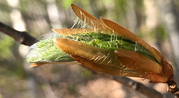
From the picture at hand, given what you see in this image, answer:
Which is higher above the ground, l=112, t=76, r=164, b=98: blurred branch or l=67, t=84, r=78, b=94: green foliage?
l=112, t=76, r=164, b=98: blurred branch

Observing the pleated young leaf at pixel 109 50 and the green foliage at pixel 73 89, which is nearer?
the pleated young leaf at pixel 109 50

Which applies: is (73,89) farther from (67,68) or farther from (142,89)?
(142,89)

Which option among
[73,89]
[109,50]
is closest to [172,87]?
[109,50]

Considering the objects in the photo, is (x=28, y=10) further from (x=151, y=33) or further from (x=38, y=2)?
(x=151, y=33)

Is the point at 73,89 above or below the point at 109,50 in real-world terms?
below

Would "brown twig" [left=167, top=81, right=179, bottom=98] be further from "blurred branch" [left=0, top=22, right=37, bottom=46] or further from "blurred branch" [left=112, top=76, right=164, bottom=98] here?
"blurred branch" [left=0, top=22, right=37, bottom=46]

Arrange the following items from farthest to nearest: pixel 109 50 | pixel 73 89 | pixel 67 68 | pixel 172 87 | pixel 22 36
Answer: pixel 67 68
pixel 73 89
pixel 22 36
pixel 172 87
pixel 109 50

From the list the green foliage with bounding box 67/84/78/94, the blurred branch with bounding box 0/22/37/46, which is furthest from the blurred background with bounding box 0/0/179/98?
the blurred branch with bounding box 0/22/37/46

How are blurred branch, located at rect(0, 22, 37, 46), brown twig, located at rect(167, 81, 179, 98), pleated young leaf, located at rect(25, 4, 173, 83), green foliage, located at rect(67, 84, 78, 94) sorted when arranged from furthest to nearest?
1. green foliage, located at rect(67, 84, 78, 94)
2. blurred branch, located at rect(0, 22, 37, 46)
3. brown twig, located at rect(167, 81, 179, 98)
4. pleated young leaf, located at rect(25, 4, 173, 83)

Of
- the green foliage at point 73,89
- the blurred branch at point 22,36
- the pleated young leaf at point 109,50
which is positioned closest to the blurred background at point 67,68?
the green foliage at point 73,89

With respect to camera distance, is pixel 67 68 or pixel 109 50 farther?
pixel 67 68

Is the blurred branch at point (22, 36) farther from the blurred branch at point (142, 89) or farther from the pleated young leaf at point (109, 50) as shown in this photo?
the blurred branch at point (142, 89)

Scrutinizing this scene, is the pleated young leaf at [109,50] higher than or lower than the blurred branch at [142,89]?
higher
